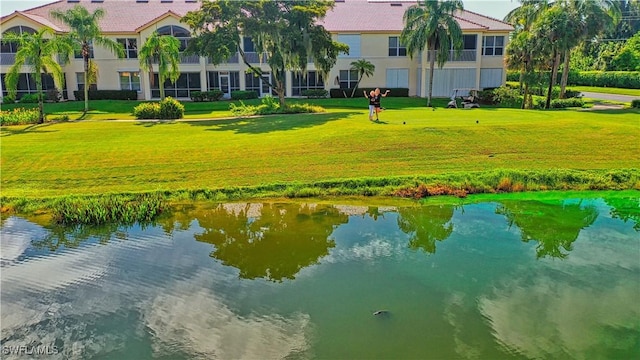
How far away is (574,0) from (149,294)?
34934 millimetres

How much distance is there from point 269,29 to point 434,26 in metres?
12.2

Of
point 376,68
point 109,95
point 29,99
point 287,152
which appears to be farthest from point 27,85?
point 287,152

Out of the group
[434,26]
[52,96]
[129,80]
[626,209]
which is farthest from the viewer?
[129,80]

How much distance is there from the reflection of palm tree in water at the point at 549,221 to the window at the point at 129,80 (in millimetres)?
34833

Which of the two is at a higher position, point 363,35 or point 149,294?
point 363,35

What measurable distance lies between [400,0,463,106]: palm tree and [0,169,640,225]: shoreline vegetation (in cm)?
2022

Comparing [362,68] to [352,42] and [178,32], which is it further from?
[178,32]

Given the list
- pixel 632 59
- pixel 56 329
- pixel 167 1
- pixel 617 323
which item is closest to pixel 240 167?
pixel 56 329

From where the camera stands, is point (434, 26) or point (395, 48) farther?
point (395, 48)

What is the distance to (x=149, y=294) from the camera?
9.06 metres

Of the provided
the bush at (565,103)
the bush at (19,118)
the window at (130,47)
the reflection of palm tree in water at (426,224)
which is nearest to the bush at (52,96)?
the window at (130,47)

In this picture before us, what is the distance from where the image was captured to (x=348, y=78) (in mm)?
43781

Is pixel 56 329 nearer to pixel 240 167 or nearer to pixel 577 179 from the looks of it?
pixel 240 167

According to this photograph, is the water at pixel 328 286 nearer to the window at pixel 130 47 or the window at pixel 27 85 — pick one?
the window at pixel 130 47
